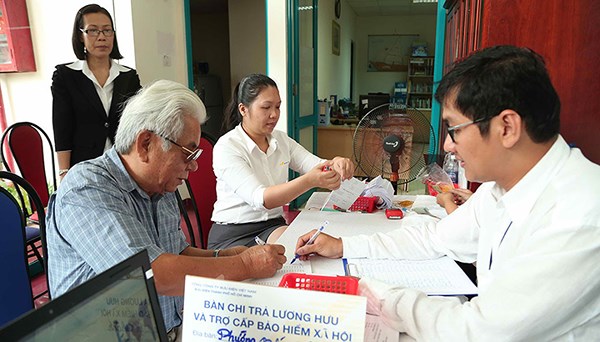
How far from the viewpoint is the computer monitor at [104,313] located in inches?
17.0

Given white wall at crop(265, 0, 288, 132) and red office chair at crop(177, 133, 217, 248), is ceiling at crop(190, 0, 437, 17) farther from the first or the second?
red office chair at crop(177, 133, 217, 248)

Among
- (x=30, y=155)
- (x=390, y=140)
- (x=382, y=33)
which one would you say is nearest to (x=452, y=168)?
(x=390, y=140)

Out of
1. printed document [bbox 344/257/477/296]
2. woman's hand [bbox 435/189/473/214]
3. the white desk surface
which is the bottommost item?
the white desk surface

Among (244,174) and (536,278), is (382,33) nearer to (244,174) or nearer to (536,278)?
(244,174)

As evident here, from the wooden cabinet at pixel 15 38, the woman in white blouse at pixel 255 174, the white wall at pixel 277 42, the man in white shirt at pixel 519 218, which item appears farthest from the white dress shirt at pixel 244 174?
the white wall at pixel 277 42

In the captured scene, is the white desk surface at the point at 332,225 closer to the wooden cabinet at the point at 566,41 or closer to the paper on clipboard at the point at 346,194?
the paper on clipboard at the point at 346,194

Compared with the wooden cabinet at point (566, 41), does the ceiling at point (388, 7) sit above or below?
above

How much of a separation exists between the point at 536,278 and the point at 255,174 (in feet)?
4.39

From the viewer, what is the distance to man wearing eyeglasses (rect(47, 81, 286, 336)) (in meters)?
0.90

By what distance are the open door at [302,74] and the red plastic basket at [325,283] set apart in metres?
3.11

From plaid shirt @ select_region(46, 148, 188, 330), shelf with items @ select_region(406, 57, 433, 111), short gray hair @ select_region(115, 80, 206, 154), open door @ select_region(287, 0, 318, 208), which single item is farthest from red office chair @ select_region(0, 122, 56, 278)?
shelf with items @ select_region(406, 57, 433, 111)

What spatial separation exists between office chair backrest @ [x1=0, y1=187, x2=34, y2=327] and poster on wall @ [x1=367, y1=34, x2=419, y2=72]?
9056 millimetres

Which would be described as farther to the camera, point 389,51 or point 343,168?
point 389,51

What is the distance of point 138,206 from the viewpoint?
42.2 inches
